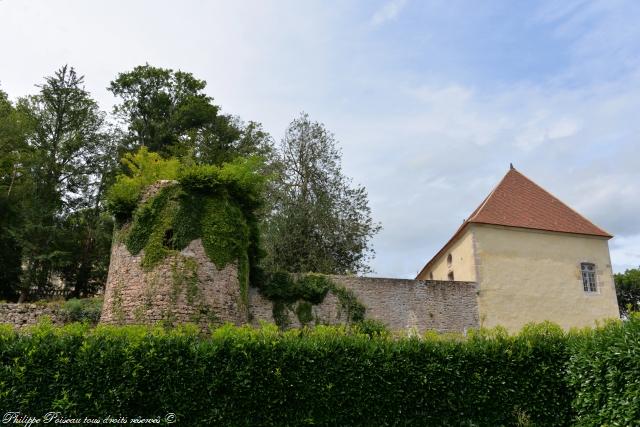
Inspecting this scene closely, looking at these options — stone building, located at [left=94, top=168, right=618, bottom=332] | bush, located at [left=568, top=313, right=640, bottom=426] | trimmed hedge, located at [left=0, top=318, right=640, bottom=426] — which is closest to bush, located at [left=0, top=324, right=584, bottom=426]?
trimmed hedge, located at [left=0, top=318, right=640, bottom=426]

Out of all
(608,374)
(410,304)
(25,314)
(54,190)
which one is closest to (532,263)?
(410,304)

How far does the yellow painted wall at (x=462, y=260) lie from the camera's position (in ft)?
66.0

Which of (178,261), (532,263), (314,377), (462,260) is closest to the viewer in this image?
(314,377)

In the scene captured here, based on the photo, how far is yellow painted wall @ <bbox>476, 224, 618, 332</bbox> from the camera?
19625 millimetres

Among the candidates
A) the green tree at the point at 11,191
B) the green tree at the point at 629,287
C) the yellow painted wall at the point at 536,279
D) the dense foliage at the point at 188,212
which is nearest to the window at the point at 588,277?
the yellow painted wall at the point at 536,279

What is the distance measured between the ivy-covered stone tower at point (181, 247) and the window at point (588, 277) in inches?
545

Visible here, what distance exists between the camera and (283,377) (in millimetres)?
9094

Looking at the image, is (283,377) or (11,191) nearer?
(283,377)

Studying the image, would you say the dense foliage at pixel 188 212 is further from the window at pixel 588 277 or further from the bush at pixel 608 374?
the window at pixel 588 277

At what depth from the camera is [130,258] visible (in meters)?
14.1

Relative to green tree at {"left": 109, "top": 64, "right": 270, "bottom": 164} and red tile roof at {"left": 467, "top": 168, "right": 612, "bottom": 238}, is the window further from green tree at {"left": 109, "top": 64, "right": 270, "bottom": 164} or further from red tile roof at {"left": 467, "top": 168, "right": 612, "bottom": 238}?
green tree at {"left": 109, "top": 64, "right": 270, "bottom": 164}

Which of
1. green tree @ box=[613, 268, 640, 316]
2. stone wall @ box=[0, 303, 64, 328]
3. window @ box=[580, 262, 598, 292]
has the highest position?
green tree @ box=[613, 268, 640, 316]

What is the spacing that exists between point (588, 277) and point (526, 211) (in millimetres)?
3527

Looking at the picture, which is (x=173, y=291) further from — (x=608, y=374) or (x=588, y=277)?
(x=588, y=277)
